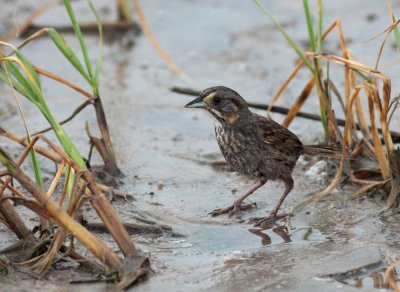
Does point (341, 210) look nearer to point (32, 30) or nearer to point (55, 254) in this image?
point (55, 254)

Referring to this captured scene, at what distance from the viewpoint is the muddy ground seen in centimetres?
515

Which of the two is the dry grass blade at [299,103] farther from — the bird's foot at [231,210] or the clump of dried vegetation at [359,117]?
the bird's foot at [231,210]

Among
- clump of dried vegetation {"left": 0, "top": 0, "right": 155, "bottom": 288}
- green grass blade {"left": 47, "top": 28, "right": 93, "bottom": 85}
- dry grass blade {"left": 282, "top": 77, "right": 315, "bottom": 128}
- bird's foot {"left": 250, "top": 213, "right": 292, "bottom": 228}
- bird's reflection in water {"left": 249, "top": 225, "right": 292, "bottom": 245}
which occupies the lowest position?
bird's reflection in water {"left": 249, "top": 225, "right": 292, "bottom": 245}

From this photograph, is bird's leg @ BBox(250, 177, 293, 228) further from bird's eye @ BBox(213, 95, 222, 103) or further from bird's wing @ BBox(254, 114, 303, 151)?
bird's eye @ BBox(213, 95, 222, 103)

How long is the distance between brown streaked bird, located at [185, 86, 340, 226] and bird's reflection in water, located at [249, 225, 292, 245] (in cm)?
40

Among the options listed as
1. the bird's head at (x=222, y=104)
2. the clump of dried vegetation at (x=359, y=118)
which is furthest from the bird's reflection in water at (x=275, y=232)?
the bird's head at (x=222, y=104)

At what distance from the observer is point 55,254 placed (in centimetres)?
510

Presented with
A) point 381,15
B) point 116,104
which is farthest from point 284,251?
point 381,15

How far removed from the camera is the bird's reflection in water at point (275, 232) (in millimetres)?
5883

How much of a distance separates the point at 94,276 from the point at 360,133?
11.0 ft

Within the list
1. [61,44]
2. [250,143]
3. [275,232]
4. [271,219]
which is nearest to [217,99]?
[250,143]

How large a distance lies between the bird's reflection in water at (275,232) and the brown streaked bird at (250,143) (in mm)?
397

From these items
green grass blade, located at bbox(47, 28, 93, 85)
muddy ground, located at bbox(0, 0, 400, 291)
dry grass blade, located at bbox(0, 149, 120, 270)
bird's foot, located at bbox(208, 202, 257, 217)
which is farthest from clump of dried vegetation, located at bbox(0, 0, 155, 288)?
bird's foot, located at bbox(208, 202, 257, 217)

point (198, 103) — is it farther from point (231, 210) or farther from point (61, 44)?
point (61, 44)
